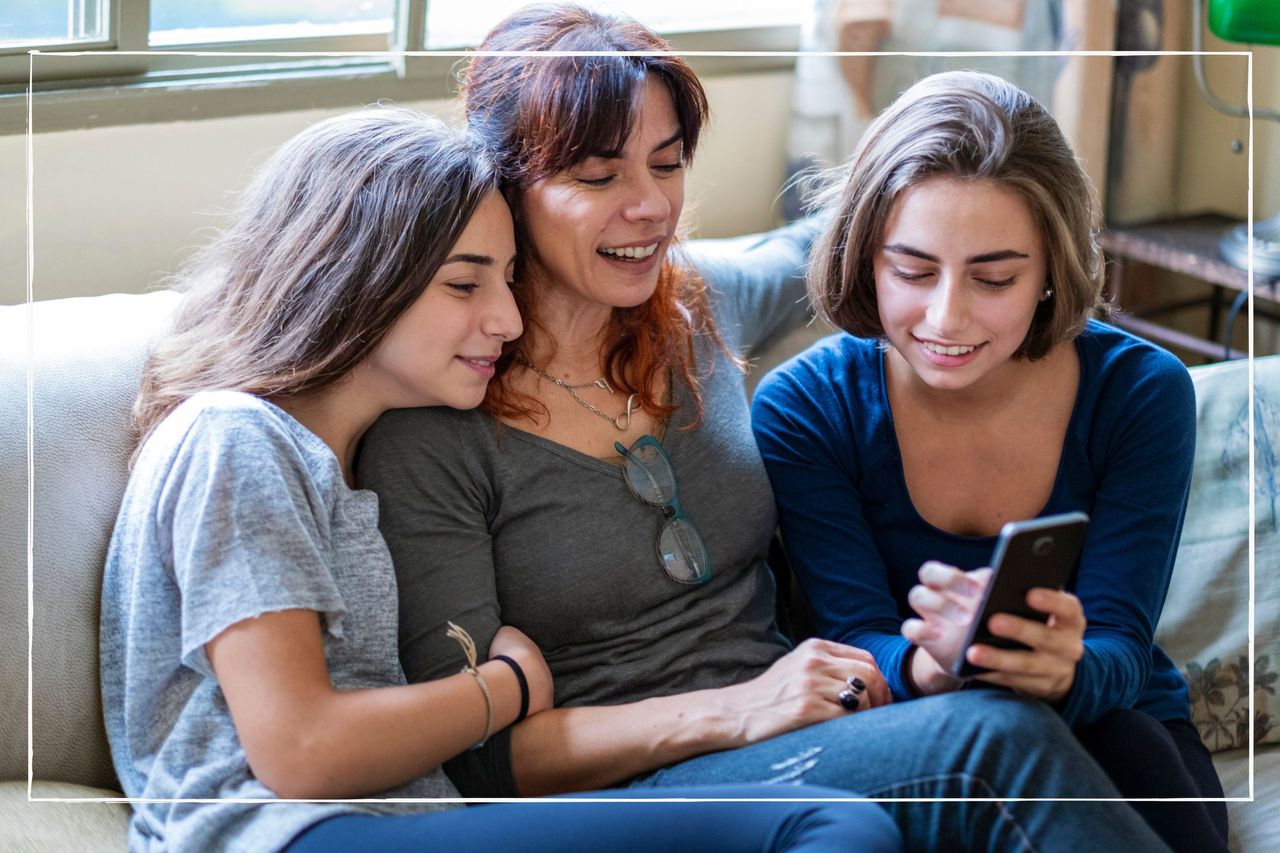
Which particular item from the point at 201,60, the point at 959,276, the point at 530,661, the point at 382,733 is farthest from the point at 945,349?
the point at 201,60

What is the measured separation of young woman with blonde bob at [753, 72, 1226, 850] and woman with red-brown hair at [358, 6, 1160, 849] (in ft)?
0.15

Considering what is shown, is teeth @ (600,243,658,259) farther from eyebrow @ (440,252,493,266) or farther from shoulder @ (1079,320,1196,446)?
shoulder @ (1079,320,1196,446)

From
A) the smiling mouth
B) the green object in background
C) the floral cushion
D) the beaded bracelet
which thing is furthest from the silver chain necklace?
the green object in background

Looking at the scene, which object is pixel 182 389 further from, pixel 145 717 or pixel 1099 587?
pixel 1099 587

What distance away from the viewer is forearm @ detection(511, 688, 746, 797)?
1072 mm

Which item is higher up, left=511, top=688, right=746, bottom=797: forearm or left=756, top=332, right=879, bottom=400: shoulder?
left=756, top=332, right=879, bottom=400: shoulder

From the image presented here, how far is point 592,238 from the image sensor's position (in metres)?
1.13

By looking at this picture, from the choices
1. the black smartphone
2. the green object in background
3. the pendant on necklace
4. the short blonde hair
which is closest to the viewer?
the black smartphone

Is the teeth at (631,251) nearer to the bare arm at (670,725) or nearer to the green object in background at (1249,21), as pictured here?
the bare arm at (670,725)

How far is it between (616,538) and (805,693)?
0.20 meters

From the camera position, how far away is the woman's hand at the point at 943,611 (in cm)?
97

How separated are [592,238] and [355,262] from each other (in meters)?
0.20

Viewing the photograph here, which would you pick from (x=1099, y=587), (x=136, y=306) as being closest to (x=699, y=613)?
(x=1099, y=587)

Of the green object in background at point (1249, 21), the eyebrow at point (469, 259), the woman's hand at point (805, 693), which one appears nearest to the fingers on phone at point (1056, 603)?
the woman's hand at point (805, 693)
